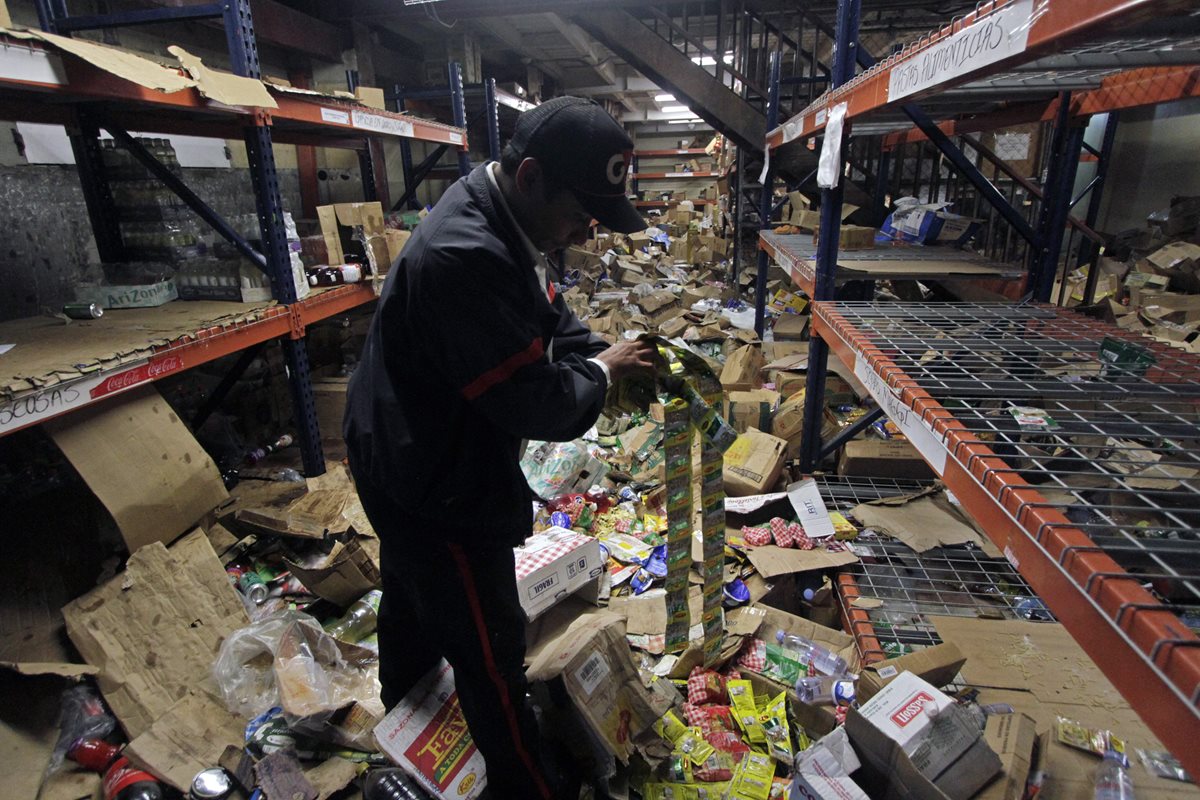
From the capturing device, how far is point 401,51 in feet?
23.0

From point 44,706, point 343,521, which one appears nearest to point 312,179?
point 343,521

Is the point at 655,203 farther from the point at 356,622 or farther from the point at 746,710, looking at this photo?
the point at 746,710

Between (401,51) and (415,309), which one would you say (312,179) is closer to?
(401,51)

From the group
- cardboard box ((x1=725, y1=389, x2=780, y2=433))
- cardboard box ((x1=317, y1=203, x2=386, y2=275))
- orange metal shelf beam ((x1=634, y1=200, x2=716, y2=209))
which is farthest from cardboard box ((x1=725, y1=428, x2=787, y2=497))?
orange metal shelf beam ((x1=634, y1=200, x2=716, y2=209))

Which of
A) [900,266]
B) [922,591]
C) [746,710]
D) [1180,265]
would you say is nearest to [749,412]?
[900,266]

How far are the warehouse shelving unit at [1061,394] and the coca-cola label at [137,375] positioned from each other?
2.39m

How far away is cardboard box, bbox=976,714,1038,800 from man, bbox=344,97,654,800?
1.08 metres

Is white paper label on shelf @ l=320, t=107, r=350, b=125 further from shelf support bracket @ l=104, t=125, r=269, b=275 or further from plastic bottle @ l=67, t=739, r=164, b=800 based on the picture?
plastic bottle @ l=67, t=739, r=164, b=800

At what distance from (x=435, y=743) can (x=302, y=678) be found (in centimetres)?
62

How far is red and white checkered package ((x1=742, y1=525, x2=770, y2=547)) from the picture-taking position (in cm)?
276

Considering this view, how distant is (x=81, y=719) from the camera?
1880 millimetres

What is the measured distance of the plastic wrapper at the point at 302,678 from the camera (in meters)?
1.91

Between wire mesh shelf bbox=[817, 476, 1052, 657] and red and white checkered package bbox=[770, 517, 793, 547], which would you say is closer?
wire mesh shelf bbox=[817, 476, 1052, 657]

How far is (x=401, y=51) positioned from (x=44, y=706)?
7183mm
